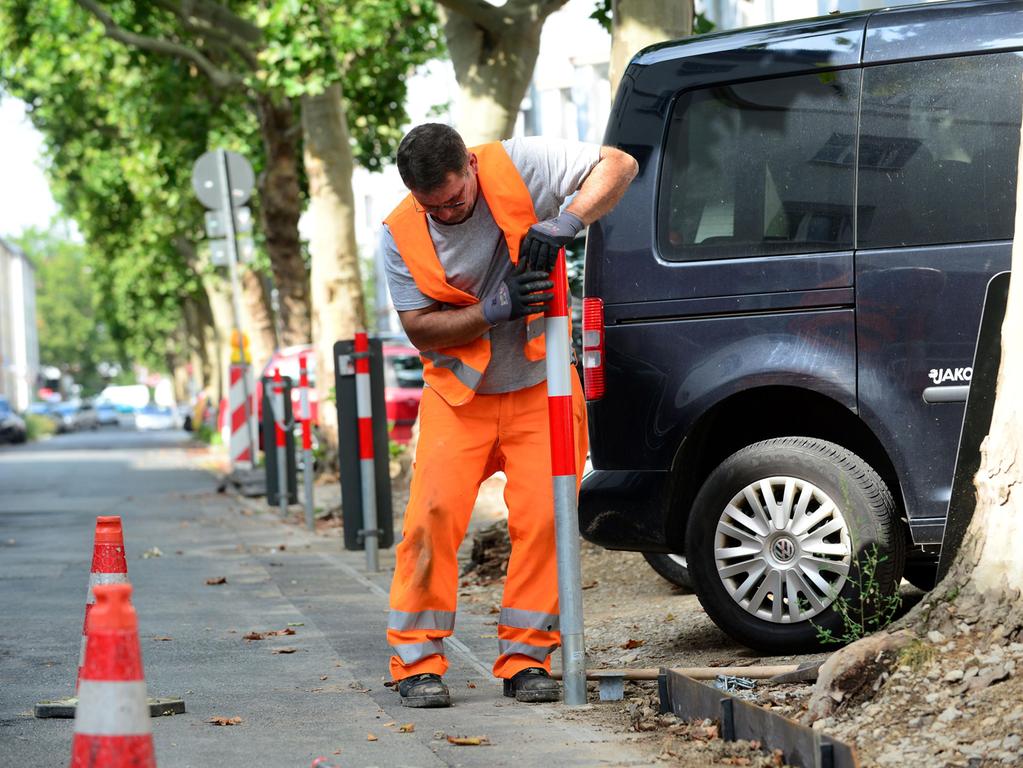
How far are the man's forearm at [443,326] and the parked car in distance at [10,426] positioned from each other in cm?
4960

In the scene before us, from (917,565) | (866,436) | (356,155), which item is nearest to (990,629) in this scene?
(866,436)

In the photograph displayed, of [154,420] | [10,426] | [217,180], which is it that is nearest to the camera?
[217,180]

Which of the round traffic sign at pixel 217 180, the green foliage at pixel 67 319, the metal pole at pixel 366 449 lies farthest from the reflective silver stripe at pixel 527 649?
the green foliage at pixel 67 319

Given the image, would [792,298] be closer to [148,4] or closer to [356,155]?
[148,4]

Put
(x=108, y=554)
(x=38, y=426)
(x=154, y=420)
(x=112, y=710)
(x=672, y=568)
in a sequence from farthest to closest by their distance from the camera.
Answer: (x=154, y=420), (x=38, y=426), (x=672, y=568), (x=108, y=554), (x=112, y=710)

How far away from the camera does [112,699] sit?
133 inches

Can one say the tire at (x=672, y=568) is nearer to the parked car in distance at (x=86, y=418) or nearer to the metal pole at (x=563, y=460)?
the metal pole at (x=563, y=460)

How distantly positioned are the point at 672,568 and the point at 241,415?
12237mm

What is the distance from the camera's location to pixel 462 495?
5.77 meters

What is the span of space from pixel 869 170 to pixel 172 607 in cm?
419

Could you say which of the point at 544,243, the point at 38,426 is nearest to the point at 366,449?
the point at 544,243

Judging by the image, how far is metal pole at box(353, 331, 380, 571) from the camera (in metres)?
10.2

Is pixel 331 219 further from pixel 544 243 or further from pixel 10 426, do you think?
pixel 10 426

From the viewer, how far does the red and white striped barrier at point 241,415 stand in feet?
62.9
